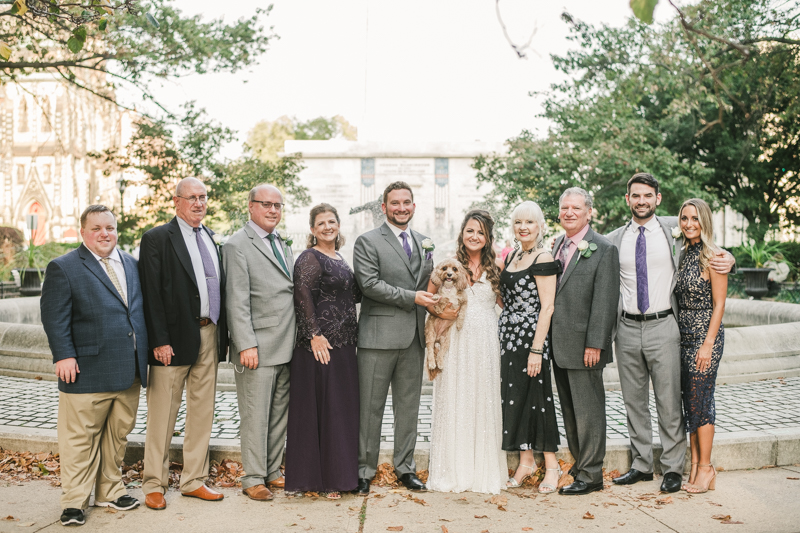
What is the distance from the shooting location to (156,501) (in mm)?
4719

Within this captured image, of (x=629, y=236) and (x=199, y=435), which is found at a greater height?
(x=629, y=236)

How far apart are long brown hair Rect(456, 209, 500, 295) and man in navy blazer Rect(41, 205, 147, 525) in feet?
8.07

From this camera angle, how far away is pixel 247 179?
738 inches

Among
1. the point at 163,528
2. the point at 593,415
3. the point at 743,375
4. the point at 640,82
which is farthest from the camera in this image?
the point at 640,82

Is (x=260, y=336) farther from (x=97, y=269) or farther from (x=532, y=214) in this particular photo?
(x=532, y=214)

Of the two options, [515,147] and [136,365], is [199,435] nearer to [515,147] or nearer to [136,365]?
[136,365]

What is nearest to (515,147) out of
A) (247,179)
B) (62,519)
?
(247,179)

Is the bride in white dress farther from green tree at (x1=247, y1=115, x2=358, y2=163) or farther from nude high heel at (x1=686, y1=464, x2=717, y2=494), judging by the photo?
green tree at (x1=247, y1=115, x2=358, y2=163)

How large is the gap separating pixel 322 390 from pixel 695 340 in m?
2.90

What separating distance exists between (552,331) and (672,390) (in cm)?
104

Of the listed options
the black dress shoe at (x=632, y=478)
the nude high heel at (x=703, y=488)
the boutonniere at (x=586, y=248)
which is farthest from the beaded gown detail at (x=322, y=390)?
the nude high heel at (x=703, y=488)

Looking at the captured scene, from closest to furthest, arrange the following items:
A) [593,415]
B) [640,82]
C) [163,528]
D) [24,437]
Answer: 1. [163,528]
2. [593,415]
3. [24,437]
4. [640,82]

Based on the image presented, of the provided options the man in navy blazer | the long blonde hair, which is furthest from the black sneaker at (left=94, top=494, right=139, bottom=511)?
the long blonde hair

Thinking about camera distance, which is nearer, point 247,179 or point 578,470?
point 578,470
